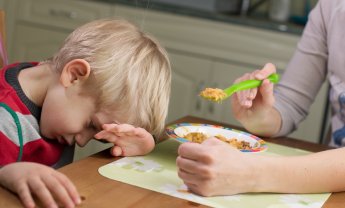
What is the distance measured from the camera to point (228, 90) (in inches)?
48.4

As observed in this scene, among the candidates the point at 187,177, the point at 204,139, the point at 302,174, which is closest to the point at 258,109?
the point at 204,139

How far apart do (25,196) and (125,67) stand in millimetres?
376

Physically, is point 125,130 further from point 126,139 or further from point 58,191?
point 58,191

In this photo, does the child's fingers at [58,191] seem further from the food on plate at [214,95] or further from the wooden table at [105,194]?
the food on plate at [214,95]

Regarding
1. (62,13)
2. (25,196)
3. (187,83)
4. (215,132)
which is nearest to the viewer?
(25,196)

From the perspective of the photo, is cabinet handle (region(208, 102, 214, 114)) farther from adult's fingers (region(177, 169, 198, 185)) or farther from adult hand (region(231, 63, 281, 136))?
adult's fingers (region(177, 169, 198, 185))

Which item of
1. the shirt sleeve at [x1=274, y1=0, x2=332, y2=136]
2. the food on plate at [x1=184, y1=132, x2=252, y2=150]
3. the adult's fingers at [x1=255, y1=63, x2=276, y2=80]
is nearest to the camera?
the food on plate at [x1=184, y1=132, x2=252, y2=150]

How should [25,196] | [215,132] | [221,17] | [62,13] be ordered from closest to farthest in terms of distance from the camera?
[25,196] < [215,132] < [221,17] < [62,13]

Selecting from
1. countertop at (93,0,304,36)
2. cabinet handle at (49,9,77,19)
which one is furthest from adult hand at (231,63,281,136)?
cabinet handle at (49,9,77,19)

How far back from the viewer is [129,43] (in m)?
1.13

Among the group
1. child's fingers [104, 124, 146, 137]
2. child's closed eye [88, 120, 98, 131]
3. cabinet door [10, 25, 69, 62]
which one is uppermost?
child's fingers [104, 124, 146, 137]

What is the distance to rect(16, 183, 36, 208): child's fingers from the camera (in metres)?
0.79

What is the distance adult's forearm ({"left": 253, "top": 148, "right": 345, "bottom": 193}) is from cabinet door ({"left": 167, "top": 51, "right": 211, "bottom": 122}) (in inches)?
68.4

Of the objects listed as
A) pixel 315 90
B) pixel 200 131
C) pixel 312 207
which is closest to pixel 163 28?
pixel 315 90
